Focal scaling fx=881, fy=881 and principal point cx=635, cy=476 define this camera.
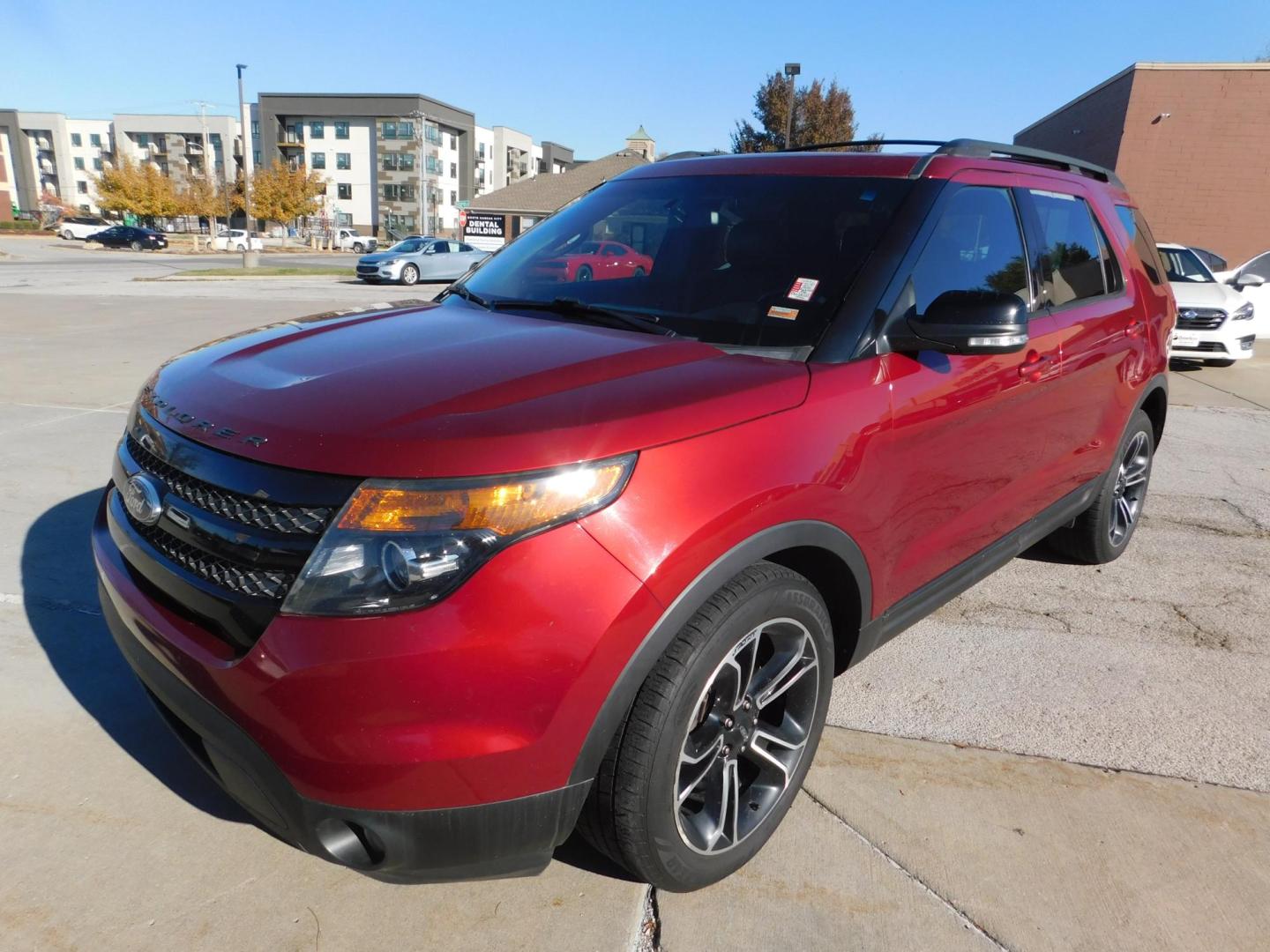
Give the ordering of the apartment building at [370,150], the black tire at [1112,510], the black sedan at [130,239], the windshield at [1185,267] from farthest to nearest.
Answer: the apartment building at [370,150], the black sedan at [130,239], the windshield at [1185,267], the black tire at [1112,510]

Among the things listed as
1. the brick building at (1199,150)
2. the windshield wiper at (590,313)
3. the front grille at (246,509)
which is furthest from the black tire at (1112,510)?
the brick building at (1199,150)

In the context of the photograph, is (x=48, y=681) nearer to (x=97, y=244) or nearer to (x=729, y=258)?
(x=729, y=258)

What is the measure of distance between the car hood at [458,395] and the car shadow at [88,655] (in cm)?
93

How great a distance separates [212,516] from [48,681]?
177 cm

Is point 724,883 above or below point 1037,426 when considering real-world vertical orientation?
below

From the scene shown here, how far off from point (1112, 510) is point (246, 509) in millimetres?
Result: 4084

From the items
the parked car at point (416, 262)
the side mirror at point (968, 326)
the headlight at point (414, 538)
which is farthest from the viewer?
the parked car at point (416, 262)

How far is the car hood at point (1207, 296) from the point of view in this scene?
1178cm

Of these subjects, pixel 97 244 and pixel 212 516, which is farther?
pixel 97 244

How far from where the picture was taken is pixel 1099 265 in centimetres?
382

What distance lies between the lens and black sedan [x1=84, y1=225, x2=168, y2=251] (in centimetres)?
5016

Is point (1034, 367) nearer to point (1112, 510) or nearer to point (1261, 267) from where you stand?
point (1112, 510)

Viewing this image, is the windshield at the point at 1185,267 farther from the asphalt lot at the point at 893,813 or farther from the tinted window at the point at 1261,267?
the asphalt lot at the point at 893,813

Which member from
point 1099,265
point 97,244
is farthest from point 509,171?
point 1099,265
